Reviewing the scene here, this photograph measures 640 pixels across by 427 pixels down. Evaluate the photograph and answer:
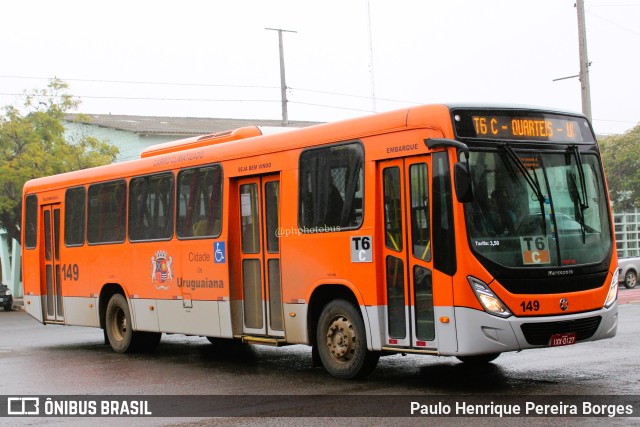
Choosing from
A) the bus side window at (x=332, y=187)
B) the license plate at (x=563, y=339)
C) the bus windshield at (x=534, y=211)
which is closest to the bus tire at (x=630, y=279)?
the bus windshield at (x=534, y=211)

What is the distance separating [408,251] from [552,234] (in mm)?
1608

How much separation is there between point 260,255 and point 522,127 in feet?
13.9

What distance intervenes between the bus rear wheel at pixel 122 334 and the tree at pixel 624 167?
33.0m

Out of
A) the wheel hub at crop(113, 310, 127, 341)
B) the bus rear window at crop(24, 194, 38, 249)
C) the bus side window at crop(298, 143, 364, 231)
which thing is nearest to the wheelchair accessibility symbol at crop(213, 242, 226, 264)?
the bus side window at crop(298, 143, 364, 231)

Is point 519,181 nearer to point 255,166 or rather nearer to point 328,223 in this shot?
point 328,223

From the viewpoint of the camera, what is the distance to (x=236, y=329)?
13.6 meters

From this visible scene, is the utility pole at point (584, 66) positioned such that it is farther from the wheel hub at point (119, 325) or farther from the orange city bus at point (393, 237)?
the wheel hub at point (119, 325)

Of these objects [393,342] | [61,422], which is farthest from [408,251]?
[61,422]

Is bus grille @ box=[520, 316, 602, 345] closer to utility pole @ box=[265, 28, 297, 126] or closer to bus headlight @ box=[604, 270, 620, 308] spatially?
bus headlight @ box=[604, 270, 620, 308]

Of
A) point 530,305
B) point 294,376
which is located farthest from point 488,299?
point 294,376

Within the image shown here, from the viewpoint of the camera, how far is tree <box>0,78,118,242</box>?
37281mm

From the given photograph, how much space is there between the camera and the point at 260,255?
13.3 m

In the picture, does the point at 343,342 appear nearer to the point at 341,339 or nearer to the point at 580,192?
the point at 341,339

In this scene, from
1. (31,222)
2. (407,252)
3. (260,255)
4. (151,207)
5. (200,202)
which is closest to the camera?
(407,252)
